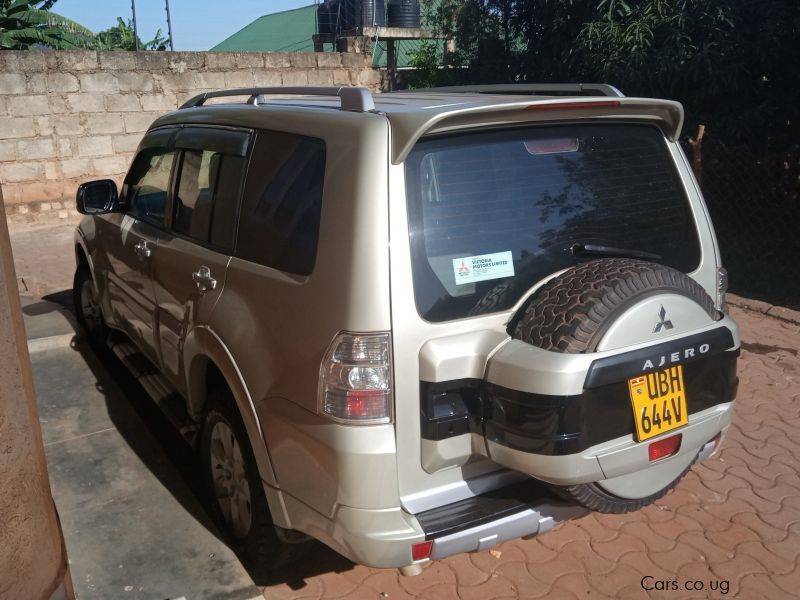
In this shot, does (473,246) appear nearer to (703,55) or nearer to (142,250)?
(142,250)

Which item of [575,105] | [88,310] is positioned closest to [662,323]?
[575,105]

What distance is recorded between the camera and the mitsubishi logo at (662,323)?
8.00 feet

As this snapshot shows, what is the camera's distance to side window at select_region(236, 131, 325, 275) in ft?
8.32

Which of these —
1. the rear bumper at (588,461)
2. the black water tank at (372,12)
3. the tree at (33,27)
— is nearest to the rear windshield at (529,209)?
the rear bumper at (588,461)

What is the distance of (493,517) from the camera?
8.01 feet

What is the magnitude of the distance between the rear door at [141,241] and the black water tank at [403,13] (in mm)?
9847

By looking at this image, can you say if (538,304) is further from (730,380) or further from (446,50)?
(446,50)

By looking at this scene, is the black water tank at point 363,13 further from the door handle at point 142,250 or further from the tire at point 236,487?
the tire at point 236,487

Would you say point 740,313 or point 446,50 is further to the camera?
point 446,50

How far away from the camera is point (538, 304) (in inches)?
96.8

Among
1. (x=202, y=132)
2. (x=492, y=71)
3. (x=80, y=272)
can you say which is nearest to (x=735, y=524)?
(x=202, y=132)

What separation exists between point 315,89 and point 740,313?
4.92 m

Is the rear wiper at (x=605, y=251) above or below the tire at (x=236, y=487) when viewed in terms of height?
above

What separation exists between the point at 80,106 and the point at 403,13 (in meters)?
6.08
